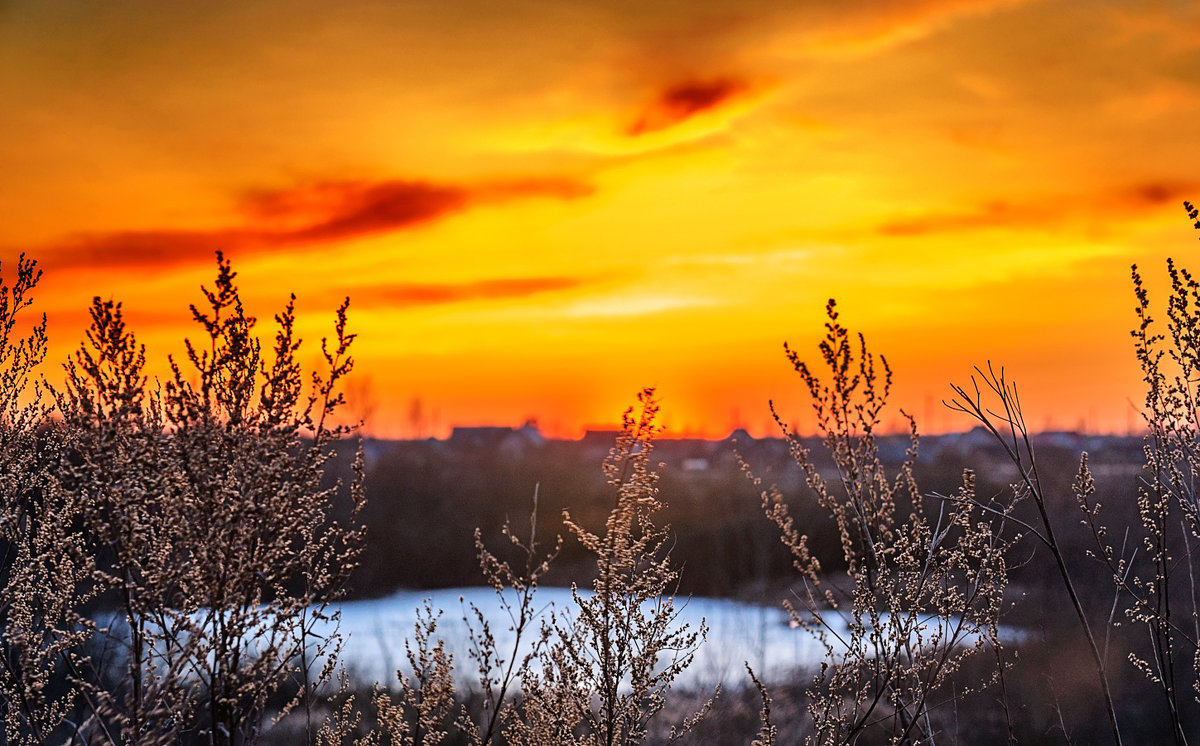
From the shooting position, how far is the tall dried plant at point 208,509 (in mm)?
3072

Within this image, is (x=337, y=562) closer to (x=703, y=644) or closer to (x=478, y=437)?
(x=703, y=644)

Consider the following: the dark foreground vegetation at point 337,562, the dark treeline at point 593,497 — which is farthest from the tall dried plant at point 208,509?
the dark treeline at point 593,497

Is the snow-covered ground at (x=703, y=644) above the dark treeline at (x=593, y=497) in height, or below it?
below

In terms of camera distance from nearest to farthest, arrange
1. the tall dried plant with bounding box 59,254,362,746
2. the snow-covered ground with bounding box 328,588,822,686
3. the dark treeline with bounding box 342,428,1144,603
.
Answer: the tall dried plant with bounding box 59,254,362,746
the snow-covered ground with bounding box 328,588,822,686
the dark treeline with bounding box 342,428,1144,603

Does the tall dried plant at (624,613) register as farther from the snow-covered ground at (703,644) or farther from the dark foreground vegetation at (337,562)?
the snow-covered ground at (703,644)

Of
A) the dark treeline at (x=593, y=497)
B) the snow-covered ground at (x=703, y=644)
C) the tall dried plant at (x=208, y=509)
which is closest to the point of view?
the tall dried plant at (x=208, y=509)

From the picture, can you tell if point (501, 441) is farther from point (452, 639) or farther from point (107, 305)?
point (107, 305)

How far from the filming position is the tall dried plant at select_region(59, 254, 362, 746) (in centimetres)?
307

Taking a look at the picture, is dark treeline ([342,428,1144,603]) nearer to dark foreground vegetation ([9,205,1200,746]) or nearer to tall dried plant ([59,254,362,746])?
dark foreground vegetation ([9,205,1200,746])

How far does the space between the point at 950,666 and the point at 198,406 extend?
3712mm

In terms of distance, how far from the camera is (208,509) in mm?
3178

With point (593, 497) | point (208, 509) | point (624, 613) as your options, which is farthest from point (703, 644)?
point (208, 509)

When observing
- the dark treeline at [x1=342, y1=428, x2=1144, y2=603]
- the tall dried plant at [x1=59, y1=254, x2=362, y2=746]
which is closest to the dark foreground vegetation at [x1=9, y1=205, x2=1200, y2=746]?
the tall dried plant at [x1=59, y1=254, x2=362, y2=746]

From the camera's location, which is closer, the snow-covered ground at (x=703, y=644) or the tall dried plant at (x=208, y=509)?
the tall dried plant at (x=208, y=509)
